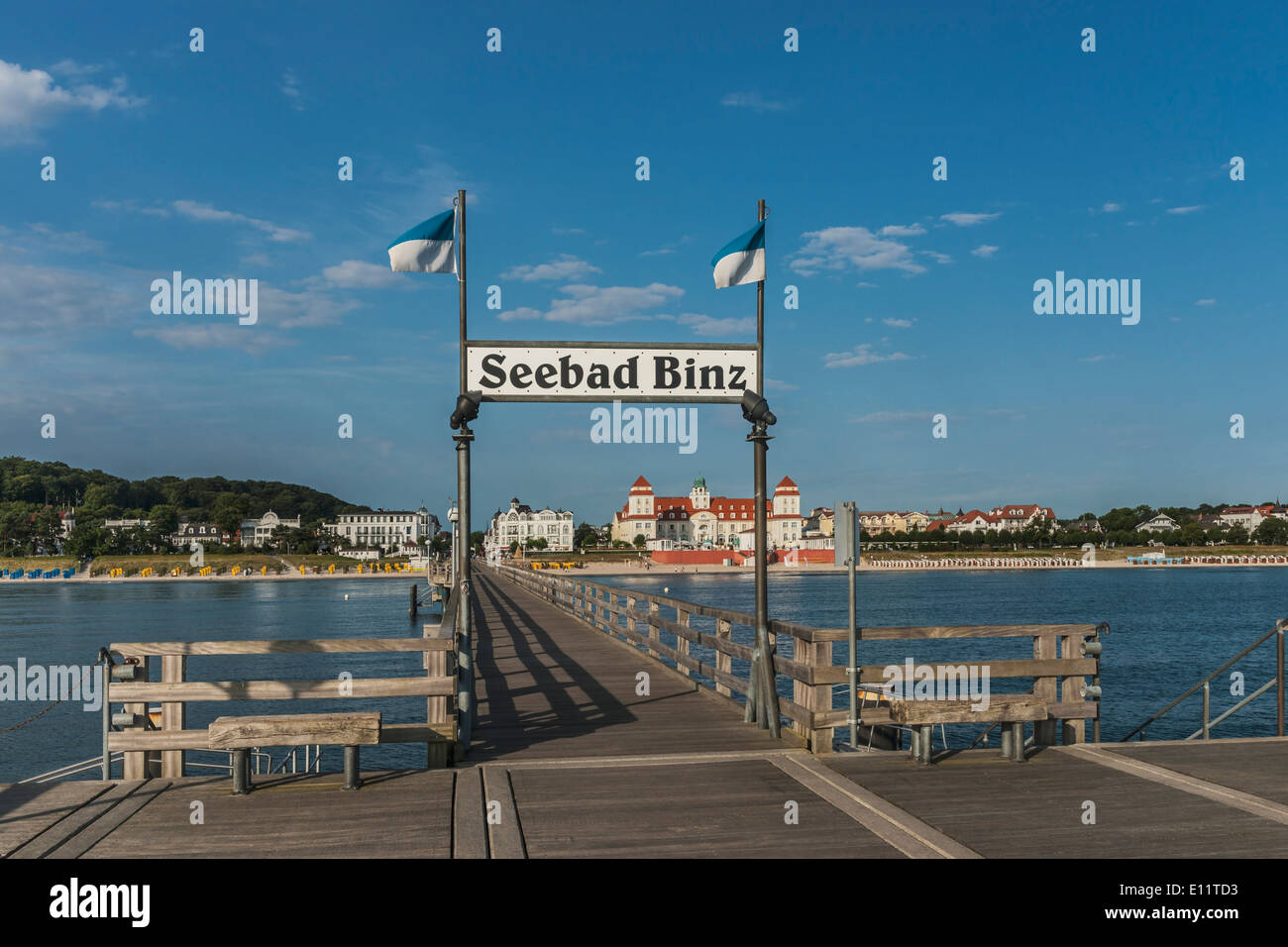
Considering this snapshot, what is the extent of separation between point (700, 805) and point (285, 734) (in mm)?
2983

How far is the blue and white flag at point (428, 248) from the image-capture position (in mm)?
8898

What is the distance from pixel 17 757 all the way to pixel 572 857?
22.0m

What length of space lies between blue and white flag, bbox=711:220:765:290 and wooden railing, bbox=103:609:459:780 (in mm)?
4463

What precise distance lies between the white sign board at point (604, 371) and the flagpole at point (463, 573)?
0.29 meters

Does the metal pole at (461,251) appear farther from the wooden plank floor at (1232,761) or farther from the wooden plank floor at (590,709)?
the wooden plank floor at (1232,761)

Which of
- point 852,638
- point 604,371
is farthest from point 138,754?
point 852,638

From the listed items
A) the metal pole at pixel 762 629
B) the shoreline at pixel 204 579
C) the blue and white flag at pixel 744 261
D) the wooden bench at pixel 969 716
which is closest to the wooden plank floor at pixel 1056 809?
the wooden bench at pixel 969 716

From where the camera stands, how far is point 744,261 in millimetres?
9742

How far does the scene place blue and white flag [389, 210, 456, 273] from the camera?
8898mm
